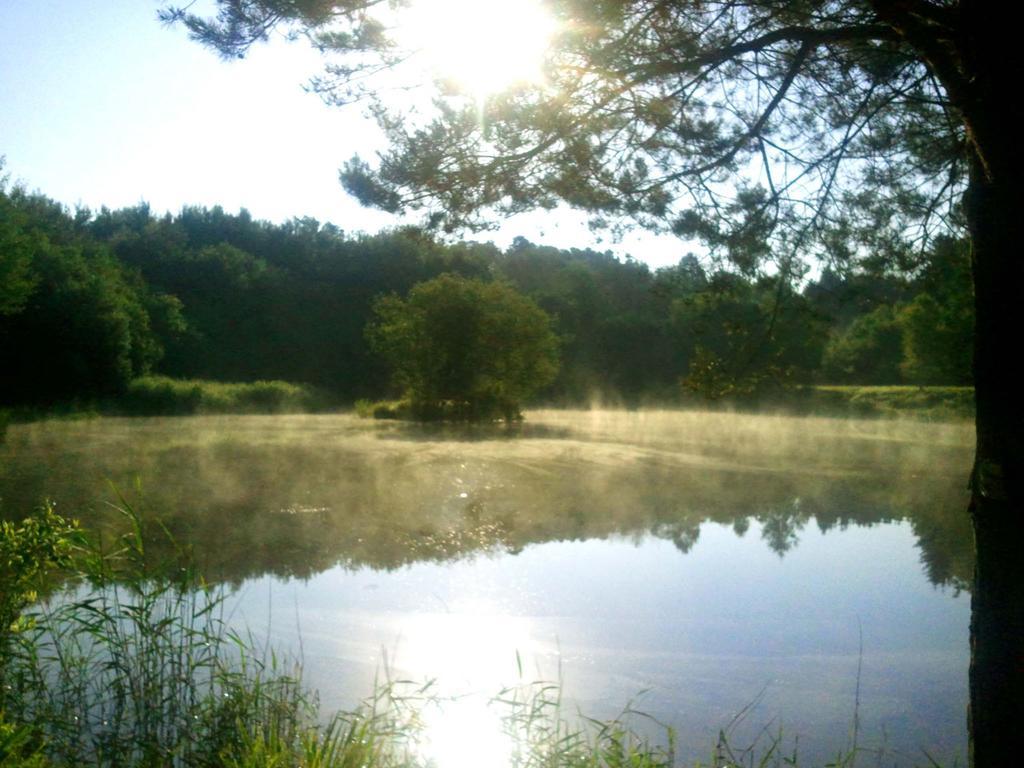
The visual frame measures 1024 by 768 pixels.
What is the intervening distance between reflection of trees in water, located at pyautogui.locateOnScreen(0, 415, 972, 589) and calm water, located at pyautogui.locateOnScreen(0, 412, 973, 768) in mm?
51

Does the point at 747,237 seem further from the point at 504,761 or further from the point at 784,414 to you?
the point at 784,414

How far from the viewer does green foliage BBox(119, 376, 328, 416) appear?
34094 millimetres

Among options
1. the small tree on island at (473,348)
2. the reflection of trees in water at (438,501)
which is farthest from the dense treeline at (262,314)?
the reflection of trees in water at (438,501)

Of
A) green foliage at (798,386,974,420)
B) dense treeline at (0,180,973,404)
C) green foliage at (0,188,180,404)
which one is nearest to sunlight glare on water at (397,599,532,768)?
dense treeline at (0,180,973,404)

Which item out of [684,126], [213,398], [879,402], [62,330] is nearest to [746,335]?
[684,126]

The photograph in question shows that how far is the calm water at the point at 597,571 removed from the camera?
583cm

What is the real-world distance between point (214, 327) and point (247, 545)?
1316 inches

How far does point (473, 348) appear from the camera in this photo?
30406 millimetres

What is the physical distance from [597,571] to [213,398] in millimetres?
27969

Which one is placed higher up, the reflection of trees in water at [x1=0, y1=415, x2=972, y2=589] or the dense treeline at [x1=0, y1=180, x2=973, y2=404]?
the dense treeline at [x1=0, y1=180, x2=973, y2=404]

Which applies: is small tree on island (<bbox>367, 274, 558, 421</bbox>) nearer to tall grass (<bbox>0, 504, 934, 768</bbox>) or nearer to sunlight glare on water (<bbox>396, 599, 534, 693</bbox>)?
sunlight glare on water (<bbox>396, 599, 534, 693</bbox>)

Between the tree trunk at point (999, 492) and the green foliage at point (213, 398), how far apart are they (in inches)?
1247

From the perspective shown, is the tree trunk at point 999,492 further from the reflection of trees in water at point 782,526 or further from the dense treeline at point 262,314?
the dense treeline at point 262,314

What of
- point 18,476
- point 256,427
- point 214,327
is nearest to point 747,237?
point 18,476
